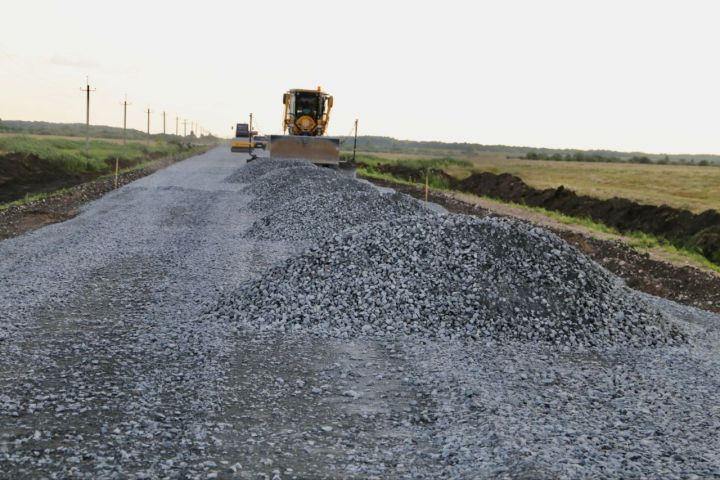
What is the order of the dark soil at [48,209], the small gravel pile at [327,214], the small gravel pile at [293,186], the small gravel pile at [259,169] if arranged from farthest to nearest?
the small gravel pile at [259,169]
the small gravel pile at [293,186]
the dark soil at [48,209]
the small gravel pile at [327,214]

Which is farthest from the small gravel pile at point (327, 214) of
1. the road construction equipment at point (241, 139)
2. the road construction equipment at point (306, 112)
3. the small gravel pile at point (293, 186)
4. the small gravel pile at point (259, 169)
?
the road construction equipment at point (241, 139)

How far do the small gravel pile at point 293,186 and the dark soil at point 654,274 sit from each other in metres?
7.31

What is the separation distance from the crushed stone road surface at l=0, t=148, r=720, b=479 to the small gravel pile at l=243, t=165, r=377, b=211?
39.3ft

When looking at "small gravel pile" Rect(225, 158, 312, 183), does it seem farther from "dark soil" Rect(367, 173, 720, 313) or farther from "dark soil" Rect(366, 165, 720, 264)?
"dark soil" Rect(367, 173, 720, 313)

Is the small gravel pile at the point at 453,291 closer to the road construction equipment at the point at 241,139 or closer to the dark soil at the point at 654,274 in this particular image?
the dark soil at the point at 654,274

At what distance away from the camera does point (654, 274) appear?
15.1 m

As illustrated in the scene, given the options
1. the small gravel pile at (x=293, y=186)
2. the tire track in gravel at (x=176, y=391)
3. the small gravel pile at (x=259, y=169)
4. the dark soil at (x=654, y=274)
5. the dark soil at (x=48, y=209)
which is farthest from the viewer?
the small gravel pile at (x=259, y=169)

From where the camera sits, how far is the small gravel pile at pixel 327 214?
17.0 meters

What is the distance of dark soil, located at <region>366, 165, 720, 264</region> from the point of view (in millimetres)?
20547

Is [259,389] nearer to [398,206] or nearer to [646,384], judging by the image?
[646,384]

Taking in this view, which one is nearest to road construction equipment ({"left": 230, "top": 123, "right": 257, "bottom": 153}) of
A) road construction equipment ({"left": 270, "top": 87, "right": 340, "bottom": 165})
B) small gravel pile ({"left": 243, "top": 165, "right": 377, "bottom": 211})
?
road construction equipment ({"left": 270, "top": 87, "right": 340, "bottom": 165})

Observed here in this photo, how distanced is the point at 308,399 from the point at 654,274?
10.8 meters

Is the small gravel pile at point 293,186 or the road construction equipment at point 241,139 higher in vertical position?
the road construction equipment at point 241,139

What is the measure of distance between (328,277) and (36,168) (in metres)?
32.0
